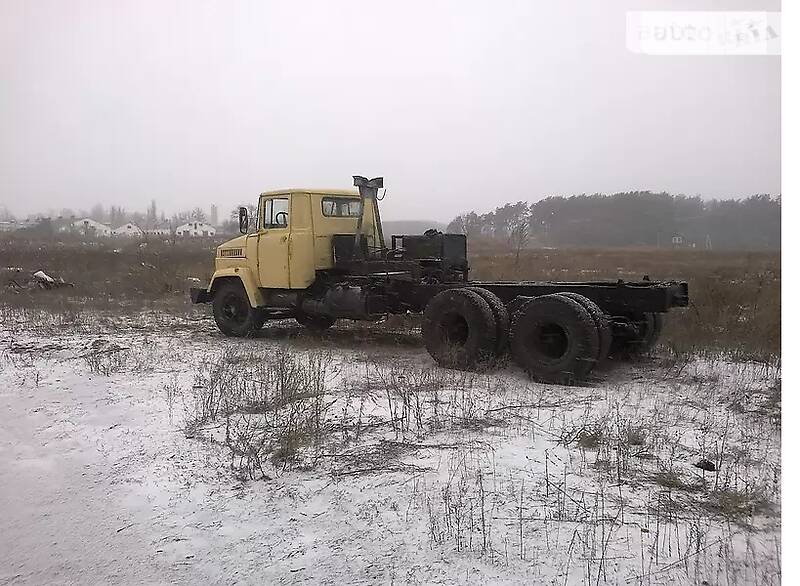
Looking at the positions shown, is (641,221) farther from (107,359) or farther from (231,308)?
(231,308)

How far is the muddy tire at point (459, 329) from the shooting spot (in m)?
4.65

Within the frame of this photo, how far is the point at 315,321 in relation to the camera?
6.54m

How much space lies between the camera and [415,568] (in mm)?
2041

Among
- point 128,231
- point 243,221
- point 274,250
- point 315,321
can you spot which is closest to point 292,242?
point 274,250

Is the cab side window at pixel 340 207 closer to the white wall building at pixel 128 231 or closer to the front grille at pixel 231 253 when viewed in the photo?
the front grille at pixel 231 253

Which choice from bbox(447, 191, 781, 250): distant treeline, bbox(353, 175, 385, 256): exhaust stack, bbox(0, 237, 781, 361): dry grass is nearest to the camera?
bbox(447, 191, 781, 250): distant treeline

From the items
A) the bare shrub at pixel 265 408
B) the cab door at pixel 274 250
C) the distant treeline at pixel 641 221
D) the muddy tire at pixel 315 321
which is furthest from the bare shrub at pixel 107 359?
the muddy tire at pixel 315 321

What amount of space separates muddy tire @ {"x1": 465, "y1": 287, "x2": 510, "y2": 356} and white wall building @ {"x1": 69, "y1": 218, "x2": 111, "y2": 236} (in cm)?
269

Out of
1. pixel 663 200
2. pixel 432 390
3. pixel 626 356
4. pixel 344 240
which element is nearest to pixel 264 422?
pixel 432 390

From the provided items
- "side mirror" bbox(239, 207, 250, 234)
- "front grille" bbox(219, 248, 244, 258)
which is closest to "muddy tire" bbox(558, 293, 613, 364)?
"side mirror" bbox(239, 207, 250, 234)

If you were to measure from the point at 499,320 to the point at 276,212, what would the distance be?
236 cm

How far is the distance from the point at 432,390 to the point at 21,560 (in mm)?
2270

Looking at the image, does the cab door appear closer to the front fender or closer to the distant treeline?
the front fender

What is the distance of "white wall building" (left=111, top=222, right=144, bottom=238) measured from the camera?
3084mm
